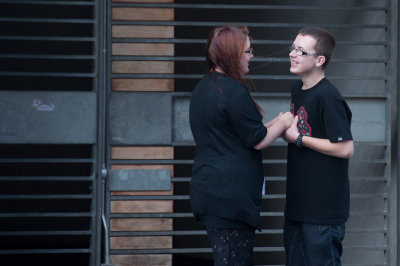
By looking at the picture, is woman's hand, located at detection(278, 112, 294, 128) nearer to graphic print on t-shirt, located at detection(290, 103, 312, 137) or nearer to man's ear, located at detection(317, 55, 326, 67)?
graphic print on t-shirt, located at detection(290, 103, 312, 137)

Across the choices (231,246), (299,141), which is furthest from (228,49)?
(231,246)

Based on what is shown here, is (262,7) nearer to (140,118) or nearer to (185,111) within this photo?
(185,111)

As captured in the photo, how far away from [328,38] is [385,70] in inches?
82.8

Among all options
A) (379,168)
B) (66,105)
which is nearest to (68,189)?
(66,105)

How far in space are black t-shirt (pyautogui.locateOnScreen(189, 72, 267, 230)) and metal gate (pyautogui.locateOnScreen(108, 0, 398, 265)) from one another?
6.29ft

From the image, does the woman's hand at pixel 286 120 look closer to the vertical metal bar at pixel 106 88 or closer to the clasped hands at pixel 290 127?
the clasped hands at pixel 290 127

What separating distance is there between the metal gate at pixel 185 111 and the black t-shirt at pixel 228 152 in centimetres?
192

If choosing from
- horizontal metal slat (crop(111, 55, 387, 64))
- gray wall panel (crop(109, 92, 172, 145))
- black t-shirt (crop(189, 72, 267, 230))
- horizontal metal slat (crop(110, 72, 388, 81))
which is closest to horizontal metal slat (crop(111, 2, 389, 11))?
horizontal metal slat (crop(111, 55, 387, 64))

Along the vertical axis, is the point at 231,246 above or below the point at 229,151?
below

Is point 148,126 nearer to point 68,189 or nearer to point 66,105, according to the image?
point 66,105

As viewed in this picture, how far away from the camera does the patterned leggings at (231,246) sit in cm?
329

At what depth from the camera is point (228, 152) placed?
3277 mm

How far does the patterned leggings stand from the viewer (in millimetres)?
3293

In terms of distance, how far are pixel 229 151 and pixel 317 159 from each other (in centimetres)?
52
